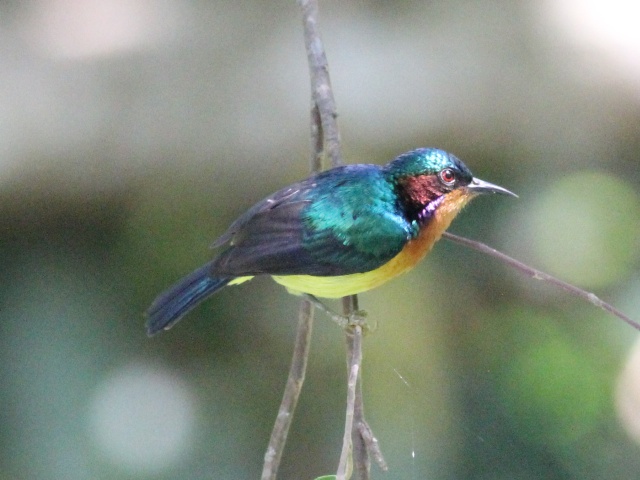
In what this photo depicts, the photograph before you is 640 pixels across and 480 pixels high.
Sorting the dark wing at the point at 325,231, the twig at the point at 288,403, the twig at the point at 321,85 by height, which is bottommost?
the twig at the point at 288,403

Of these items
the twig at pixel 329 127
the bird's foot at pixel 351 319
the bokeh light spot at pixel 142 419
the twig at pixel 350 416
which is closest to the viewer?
the twig at pixel 350 416

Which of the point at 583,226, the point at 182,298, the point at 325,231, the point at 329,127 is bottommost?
the point at 583,226

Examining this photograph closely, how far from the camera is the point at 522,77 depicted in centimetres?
450

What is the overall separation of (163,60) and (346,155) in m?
1.14

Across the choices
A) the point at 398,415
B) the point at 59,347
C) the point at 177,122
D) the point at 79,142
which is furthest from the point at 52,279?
the point at 398,415

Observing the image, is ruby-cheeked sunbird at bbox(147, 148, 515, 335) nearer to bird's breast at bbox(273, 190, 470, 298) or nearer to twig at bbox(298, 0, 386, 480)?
bird's breast at bbox(273, 190, 470, 298)

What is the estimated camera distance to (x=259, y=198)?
172 inches

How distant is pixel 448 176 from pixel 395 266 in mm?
341

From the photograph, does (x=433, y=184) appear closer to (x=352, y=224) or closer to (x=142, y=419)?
(x=352, y=224)

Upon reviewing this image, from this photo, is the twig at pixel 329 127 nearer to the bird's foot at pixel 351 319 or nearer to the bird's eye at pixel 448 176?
the bird's foot at pixel 351 319

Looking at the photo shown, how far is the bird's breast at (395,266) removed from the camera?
264 centimetres

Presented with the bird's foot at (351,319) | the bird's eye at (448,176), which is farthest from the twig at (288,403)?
the bird's eye at (448,176)

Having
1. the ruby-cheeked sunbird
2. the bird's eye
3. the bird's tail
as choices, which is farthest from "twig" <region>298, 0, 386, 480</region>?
the bird's tail

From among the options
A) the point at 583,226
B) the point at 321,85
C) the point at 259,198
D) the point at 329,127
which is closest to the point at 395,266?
the point at 329,127
